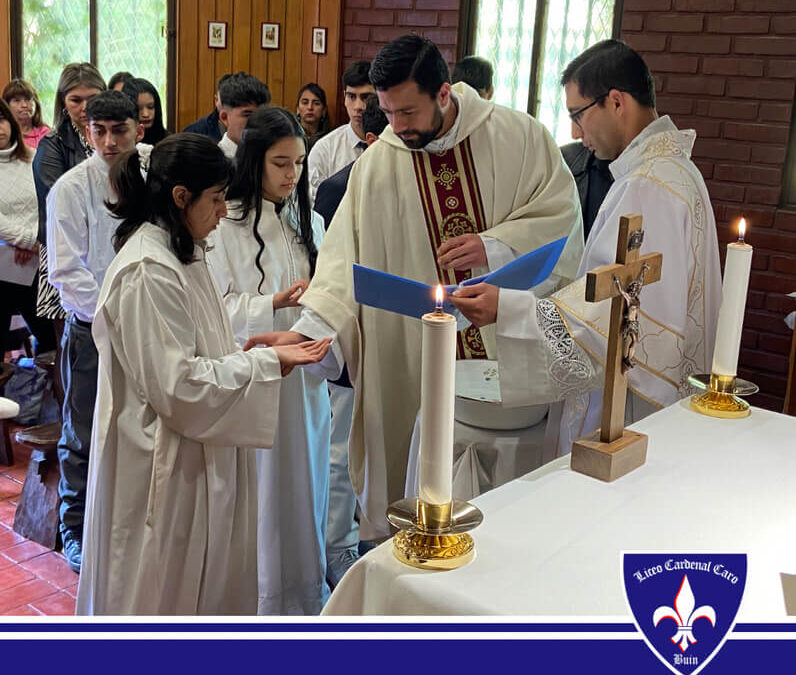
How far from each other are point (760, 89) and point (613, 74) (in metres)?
2.94

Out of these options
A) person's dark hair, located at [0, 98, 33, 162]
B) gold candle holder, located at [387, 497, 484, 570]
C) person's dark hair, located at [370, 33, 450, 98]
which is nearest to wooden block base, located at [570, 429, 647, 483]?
gold candle holder, located at [387, 497, 484, 570]

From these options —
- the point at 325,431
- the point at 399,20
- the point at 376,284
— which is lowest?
the point at 325,431

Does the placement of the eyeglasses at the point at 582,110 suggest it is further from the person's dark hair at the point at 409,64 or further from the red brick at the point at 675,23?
the red brick at the point at 675,23

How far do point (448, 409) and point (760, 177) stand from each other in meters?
4.21

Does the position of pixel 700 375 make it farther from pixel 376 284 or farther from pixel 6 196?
pixel 6 196

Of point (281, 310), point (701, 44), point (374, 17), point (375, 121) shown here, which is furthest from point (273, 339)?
point (374, 17)

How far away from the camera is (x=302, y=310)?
2906 mm

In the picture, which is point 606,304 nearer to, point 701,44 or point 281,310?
point 281,310

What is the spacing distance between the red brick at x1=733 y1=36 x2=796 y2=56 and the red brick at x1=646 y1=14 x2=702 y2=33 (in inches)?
10.0

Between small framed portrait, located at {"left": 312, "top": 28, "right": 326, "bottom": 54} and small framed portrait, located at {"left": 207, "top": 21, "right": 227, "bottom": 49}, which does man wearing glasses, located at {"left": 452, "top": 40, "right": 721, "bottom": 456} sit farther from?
small framed portrait, located at {"left": 207, "top": 21, "right": 227, "bottom": 49}

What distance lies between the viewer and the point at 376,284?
219 cm

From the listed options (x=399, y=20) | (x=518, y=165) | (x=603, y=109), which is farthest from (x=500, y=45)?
(x=603, y=109)

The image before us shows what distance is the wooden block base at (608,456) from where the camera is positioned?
1688 millimetres

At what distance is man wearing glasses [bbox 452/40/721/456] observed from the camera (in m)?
2.15
